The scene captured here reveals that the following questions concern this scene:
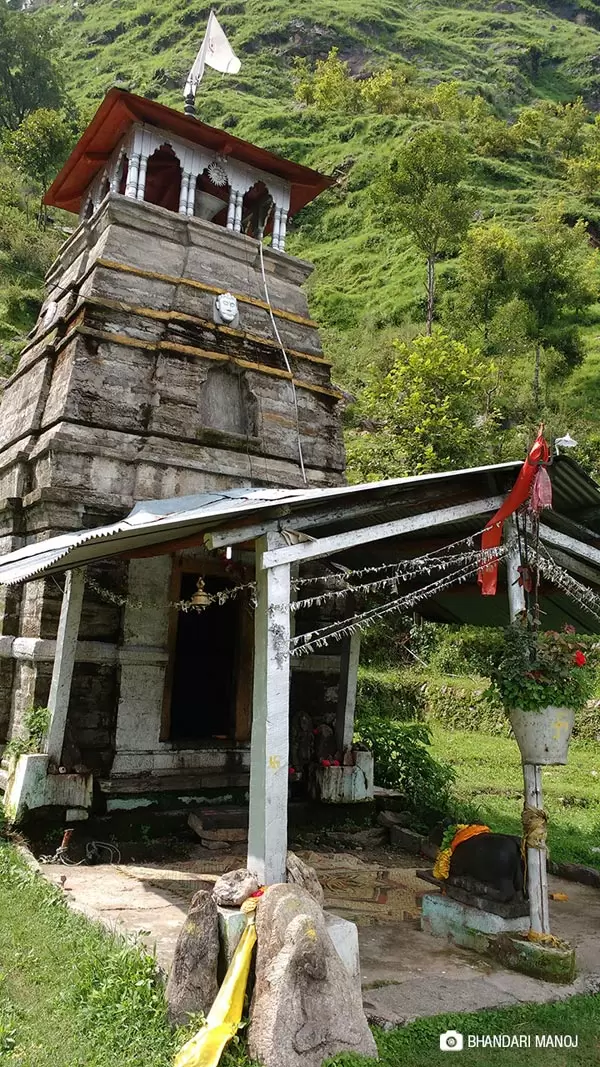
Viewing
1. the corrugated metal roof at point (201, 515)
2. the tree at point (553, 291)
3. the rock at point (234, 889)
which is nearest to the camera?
the rock at point (234, 889)

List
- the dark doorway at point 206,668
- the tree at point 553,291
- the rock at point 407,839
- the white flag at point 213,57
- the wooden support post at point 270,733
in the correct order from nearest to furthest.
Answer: the wooden support post at point 270,733
the rock at point 407,839
the dark doorway at point 206,668
the white flag at point 213,57
the tree at point 553,291

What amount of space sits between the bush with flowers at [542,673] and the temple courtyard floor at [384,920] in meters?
1.98

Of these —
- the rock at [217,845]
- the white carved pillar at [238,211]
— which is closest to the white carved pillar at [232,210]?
the white carved pillar at [238,211]

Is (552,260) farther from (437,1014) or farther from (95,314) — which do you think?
(437,1014)

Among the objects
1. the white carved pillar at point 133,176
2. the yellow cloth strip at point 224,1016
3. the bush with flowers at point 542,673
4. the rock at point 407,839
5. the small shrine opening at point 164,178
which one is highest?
the small shrine opening at point 164,178

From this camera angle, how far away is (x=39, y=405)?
33.3 feet

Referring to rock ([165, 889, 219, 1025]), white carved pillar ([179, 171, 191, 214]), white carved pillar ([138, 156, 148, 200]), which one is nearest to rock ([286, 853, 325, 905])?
rock ([165, 889, 219, 1025])

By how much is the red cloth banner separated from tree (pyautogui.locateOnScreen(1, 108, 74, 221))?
1660 inches

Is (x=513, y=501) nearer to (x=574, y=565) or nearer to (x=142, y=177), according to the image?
(x=574, y=565)

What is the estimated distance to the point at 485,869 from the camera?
6.24 meters

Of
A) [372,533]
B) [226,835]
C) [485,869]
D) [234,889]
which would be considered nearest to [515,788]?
[226,835]

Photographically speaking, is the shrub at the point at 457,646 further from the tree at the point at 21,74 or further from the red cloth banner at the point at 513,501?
the tree at the point at 21,74

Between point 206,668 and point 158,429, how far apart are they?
4012 mm

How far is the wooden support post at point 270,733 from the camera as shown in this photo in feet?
16.8
